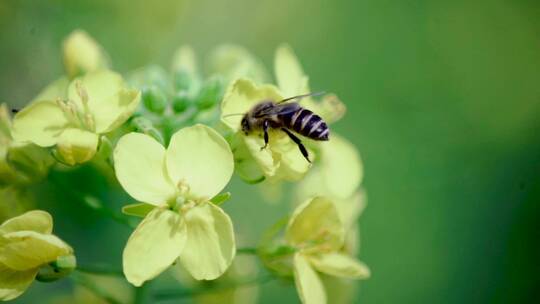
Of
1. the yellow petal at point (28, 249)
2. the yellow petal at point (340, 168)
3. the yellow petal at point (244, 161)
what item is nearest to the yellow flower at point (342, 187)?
the yellow petal at point (340, 168)

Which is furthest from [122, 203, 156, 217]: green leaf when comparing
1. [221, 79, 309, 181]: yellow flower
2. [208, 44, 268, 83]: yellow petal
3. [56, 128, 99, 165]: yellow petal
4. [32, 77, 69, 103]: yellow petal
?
[208, 44, 268, 83]: yellow petal

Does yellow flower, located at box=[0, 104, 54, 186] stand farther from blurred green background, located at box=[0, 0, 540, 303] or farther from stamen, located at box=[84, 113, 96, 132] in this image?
blurred green background, located at box=[0, 0, 540, 303]

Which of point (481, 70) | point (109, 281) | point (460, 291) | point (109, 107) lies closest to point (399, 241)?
point (460, 291)

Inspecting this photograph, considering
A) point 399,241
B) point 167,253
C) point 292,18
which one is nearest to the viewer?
point 167,253

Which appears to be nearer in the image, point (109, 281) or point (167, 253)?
point (167, 253)

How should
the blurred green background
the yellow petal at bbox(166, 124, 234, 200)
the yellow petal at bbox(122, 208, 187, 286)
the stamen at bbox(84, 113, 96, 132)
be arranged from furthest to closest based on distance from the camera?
the blurred green background
the stamen at bbox(84, 113, 96, 132)
the yellow petal at bbox(166, 124, 234, 200)
the yellow petal at bbox(122, 208, 187, 286)

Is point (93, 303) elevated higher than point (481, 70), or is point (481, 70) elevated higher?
point (481, 70)

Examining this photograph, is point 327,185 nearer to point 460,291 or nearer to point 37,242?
point 37,242
